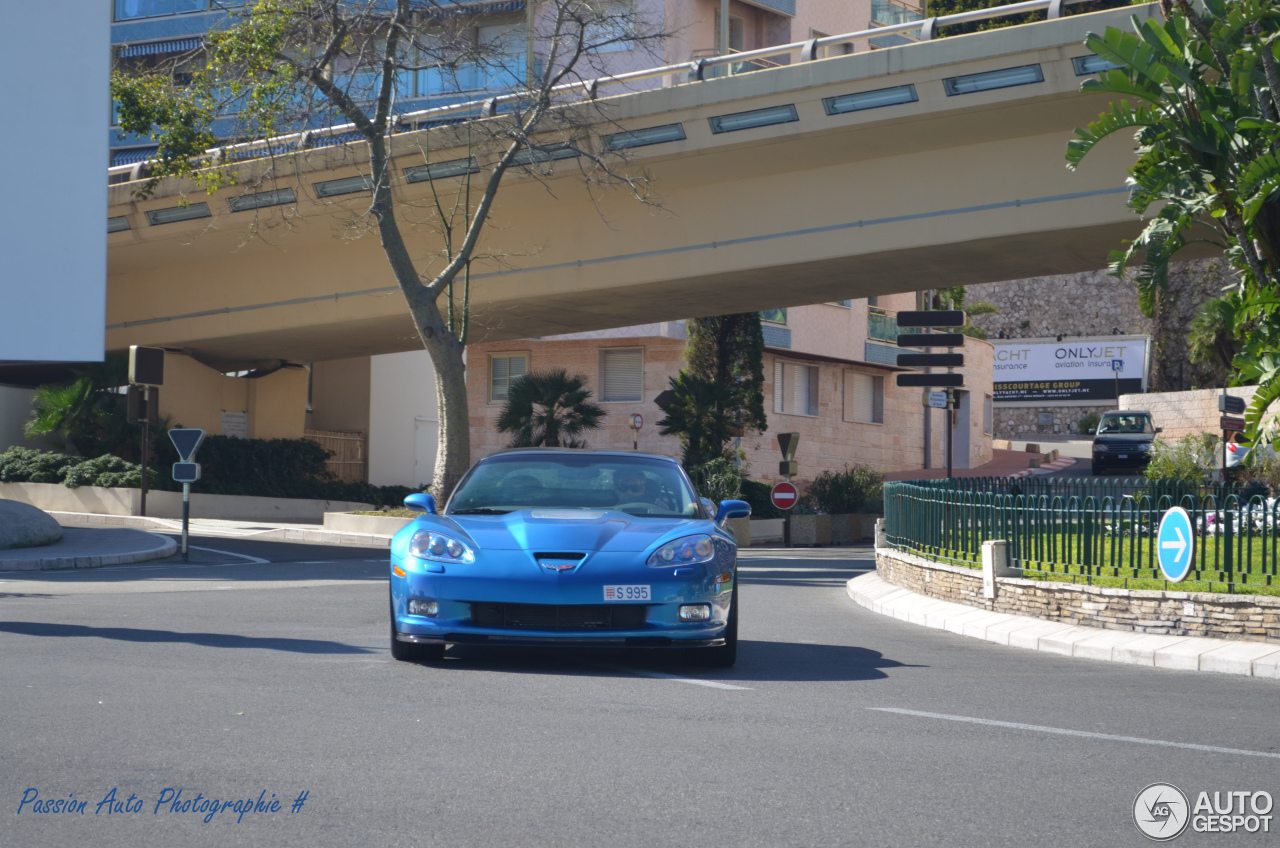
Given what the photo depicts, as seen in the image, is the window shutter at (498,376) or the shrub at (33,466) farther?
the window shutter at (498,376)

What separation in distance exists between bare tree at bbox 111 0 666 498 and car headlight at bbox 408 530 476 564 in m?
13.8

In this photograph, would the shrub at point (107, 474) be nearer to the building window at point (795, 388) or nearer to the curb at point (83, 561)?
the curb at point (83, 561)

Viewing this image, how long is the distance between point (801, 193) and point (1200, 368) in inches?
1584

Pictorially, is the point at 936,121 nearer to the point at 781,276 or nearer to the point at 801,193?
the point at 801,193

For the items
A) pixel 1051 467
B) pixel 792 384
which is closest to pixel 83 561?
pixel 792 384

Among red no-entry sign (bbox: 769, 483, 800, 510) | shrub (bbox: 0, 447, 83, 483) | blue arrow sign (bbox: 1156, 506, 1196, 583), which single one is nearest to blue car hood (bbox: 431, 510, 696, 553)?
blue arrow sign (bbox: 1156, 506, 1196, 583)

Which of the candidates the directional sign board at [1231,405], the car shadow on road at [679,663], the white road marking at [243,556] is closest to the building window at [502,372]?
the white road marking at [243,556]

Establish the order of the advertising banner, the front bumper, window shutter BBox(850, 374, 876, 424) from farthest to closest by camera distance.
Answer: the advertising banner → window shutter BBox(850, 374, 876, 424) → the front bumper

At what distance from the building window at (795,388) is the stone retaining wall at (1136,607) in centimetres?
2843

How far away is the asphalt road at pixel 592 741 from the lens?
182 inches

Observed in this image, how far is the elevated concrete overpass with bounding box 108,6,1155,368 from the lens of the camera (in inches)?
764

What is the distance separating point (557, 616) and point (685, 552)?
90cm

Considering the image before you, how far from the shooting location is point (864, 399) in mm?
45750

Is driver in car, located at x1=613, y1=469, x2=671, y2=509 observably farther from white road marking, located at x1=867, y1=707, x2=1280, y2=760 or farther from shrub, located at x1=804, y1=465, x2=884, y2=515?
shrub, located at x1=804, y1=465, x2=884, y2=515
